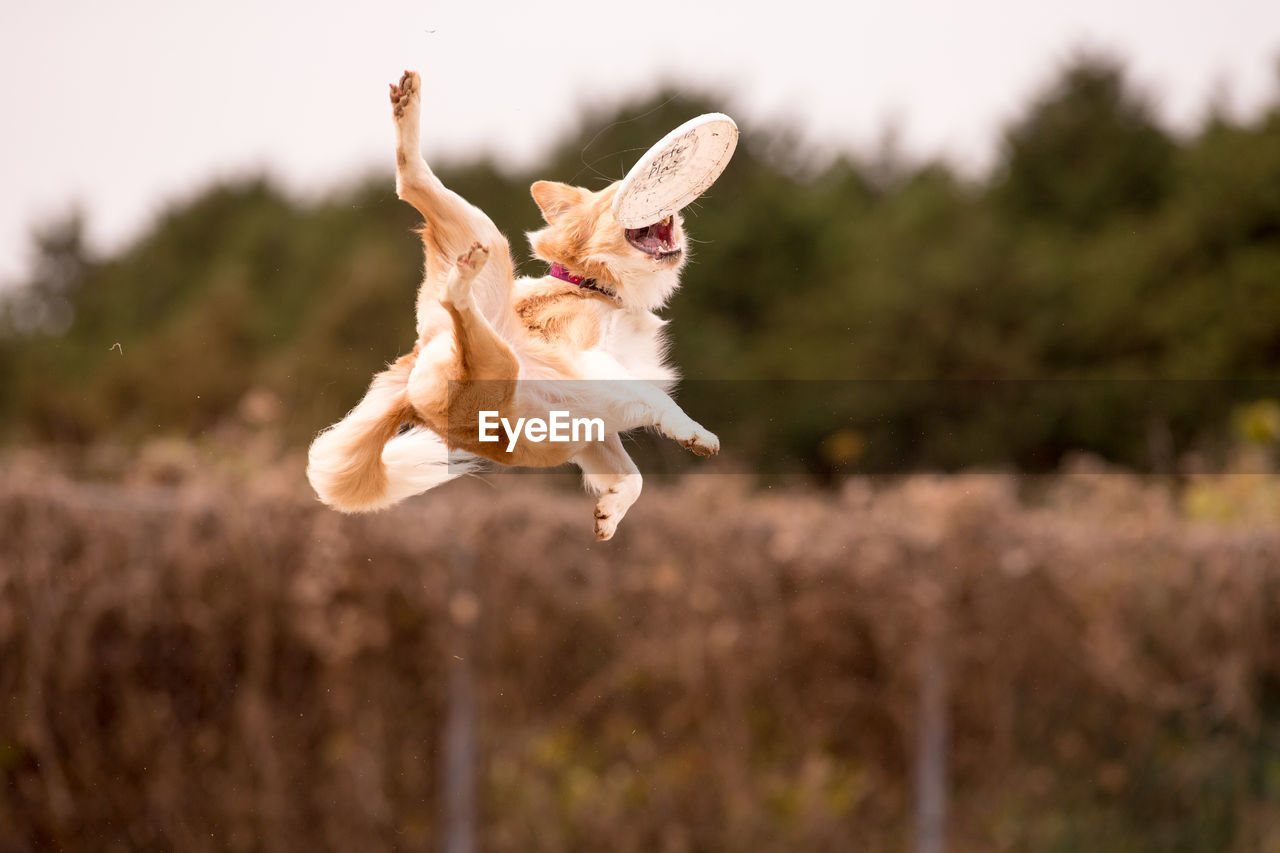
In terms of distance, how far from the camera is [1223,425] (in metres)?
20.0

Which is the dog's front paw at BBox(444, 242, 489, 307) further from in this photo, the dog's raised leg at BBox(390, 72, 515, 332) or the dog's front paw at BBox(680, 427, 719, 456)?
the dog's front paw at BBox(680, 427, 719, 456)

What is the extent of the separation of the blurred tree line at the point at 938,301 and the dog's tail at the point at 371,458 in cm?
1397

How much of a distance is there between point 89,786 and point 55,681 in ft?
→ 2.09

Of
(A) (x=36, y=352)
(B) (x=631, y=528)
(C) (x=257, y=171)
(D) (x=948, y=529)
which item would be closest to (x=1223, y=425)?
(D) (x=948, y=529)

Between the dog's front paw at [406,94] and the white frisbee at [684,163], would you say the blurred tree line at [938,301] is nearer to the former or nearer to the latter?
the dog's front paw at [406,94]

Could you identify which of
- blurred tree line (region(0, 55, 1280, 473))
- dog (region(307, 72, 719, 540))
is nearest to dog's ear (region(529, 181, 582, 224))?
dog (region(307, 72, 719, 540))

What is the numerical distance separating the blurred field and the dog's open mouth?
6216 mm

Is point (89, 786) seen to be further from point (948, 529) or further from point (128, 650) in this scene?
point (948, 529)

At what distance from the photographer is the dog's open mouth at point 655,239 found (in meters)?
1.75

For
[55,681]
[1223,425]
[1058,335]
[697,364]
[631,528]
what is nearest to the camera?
[55,681]

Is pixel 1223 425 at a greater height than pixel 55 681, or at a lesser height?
greater

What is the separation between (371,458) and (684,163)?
71 centimetres

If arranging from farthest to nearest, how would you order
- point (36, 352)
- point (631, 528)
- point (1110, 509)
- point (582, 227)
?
point (36, 352), point (1110, 509), point (631, 528), point (582, 227)

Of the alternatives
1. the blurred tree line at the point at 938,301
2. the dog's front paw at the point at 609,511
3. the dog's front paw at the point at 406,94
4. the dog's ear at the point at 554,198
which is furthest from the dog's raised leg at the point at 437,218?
the blurred tree line at the point at 938,301
